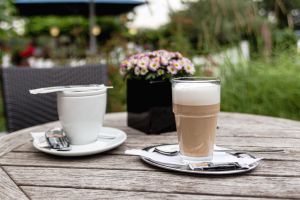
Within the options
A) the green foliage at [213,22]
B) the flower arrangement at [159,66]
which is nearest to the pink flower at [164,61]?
the flower arrangement at [159,66]

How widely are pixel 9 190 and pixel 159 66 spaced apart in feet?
1.96

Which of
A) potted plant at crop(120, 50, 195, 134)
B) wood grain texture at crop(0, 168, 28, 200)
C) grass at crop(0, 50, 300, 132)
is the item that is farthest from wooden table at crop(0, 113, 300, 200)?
grass at crop(0, 50, 300, 132)

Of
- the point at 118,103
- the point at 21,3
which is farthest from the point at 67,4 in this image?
the point at 118,103

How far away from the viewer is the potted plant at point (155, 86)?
1.12 m

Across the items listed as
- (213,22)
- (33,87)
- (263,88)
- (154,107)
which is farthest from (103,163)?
(213,22)

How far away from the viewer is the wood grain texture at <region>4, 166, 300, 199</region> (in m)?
0.66

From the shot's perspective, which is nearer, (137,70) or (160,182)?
(160,182)

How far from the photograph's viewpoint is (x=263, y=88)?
2.21 metres

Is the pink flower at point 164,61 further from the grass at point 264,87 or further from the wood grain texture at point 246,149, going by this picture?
the grass at point 264,87

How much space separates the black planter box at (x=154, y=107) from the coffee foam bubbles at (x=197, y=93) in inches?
12.0

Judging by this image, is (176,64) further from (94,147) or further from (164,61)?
(94,147)

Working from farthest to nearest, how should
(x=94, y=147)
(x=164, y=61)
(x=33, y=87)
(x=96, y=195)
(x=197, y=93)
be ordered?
(x=33, y=87) → (x=164, y=61) → (x=94, y=147) → (x=197, y=93) → (x=96, y=195)

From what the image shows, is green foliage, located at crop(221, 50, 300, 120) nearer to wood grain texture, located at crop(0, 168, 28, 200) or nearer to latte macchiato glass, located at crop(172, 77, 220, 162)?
latte macchiato glass, located at crop(172, 77, 220, 162)

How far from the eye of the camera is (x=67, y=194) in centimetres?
66
